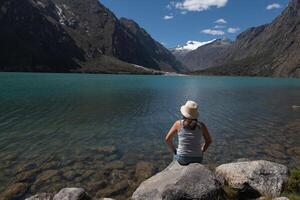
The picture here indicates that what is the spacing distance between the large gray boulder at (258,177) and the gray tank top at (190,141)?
1.74 metres

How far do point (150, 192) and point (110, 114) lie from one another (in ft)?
103

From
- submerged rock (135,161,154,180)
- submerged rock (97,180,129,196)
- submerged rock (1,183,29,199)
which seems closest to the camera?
submerged rock (1,183,29,199)

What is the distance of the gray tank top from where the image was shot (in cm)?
1197

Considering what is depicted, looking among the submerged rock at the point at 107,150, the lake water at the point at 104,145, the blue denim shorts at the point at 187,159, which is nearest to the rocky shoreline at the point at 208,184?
the blue denim shorts at the point at 187,159

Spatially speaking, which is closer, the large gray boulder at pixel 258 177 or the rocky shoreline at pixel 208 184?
the rocky shoreline at pixel 208 184

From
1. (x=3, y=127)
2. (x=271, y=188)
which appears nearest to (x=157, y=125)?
(x=3, y=127)

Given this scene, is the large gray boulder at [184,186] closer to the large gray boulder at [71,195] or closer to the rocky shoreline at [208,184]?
the rocky shoreline at [208,184]

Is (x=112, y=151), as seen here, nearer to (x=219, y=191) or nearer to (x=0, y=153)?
(x=0, y=153)

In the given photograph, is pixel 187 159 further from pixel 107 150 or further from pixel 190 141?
pixel 107 150

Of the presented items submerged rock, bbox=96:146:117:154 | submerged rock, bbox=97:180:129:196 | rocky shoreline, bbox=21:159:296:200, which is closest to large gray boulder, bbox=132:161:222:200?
rocky shoreline, bbox=21:159:296:200

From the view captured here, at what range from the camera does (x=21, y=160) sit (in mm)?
20859

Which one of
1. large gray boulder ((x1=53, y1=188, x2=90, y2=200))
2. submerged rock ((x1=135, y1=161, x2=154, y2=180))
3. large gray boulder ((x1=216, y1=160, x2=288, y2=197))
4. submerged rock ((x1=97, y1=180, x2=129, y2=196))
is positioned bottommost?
submerged rock ((x1=135, y1=161, x2=154, y2=180))

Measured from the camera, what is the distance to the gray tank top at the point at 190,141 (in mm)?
11969

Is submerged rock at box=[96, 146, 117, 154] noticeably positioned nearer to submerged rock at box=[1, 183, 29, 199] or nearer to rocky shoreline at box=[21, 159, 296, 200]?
submerged rock at box=[1, 183, 29, 199]
